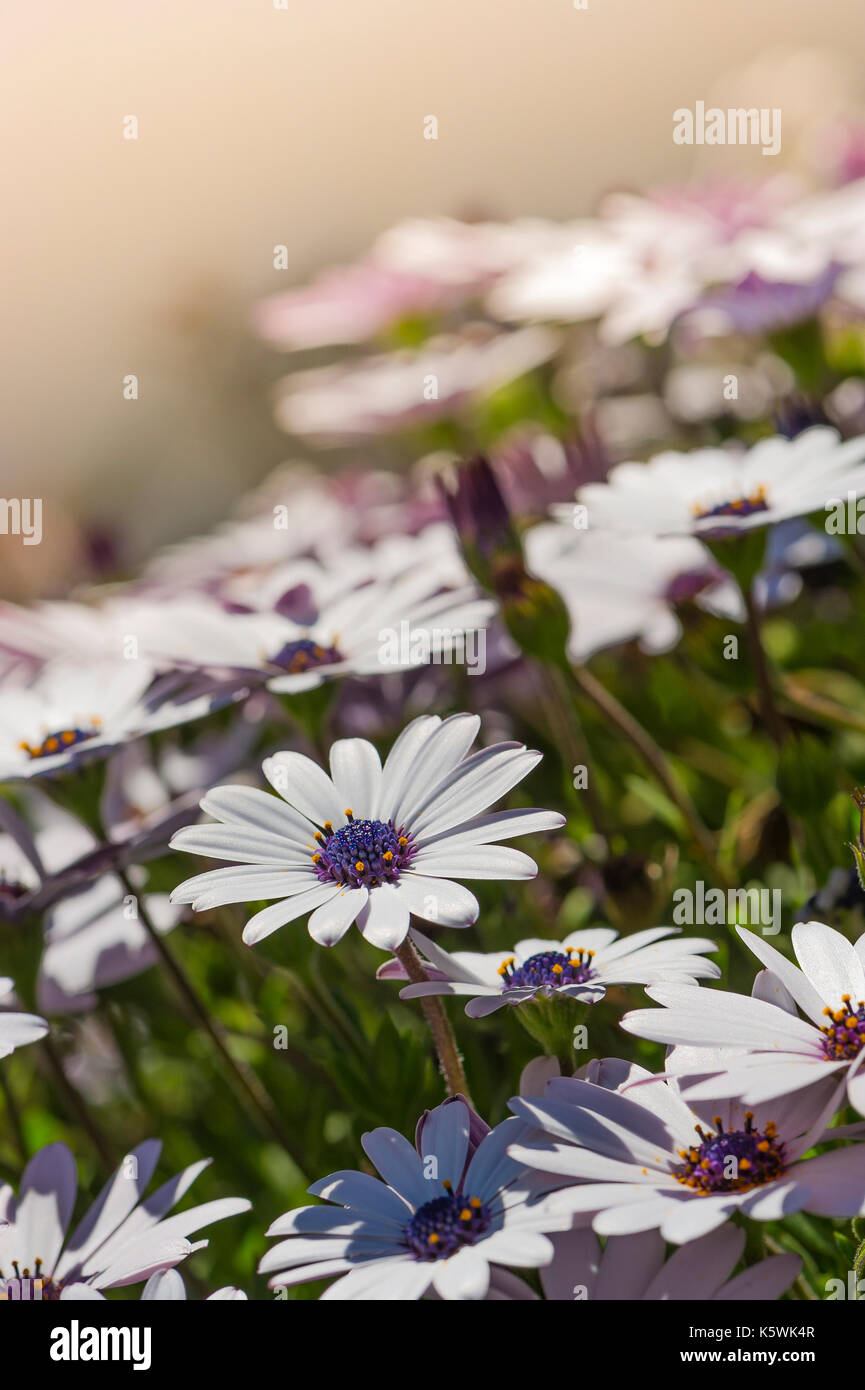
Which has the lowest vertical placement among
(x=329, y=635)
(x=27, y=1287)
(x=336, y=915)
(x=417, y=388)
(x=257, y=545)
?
(x=27, y=1287)

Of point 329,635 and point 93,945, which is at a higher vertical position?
point 329,635

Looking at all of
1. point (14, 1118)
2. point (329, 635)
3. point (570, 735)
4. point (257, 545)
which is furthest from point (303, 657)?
point (257, 545)

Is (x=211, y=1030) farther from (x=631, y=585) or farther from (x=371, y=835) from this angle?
(x=631, y=585)

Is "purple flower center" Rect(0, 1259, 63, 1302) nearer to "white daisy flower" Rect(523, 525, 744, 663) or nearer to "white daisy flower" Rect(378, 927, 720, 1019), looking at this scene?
"white daisy flower" Rect(378, 927, 720, 1019)

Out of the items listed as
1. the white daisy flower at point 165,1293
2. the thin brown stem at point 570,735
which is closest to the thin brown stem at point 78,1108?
the white daisy flower at point 165,1293

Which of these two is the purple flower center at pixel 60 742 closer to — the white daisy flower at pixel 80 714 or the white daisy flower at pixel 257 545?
the white daisy flower at pixel 80 714
